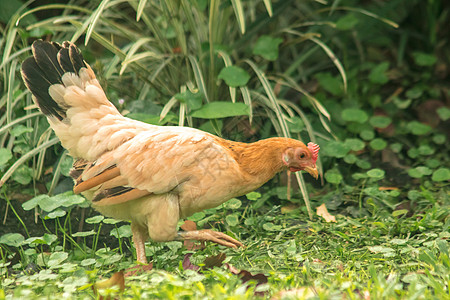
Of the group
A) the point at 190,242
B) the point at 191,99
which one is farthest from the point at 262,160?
the point at 191,99

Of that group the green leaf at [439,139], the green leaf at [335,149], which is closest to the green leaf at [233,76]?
the green leaf at [335,149]

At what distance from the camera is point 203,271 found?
289cm

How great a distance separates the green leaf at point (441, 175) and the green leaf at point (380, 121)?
0.77 m

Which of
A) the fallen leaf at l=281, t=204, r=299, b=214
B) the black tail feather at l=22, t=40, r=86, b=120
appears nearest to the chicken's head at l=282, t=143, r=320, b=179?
the fallen leaf at l=281, t=204, r=299, b=214

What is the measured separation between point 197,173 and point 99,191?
53cm

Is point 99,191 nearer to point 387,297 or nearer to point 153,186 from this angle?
point 153,186

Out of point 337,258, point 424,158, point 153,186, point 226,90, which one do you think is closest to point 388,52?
point 424,158

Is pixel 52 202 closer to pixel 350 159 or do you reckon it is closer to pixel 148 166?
pixel 148 166

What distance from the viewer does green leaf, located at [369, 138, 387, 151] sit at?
15.5 ft

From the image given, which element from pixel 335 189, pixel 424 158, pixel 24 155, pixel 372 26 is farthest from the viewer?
pixel 372 26

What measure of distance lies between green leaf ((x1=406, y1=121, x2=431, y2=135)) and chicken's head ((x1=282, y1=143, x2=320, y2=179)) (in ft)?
6.71

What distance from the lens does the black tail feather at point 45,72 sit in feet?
10.7

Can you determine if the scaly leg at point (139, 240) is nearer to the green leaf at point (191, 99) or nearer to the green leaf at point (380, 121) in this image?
the green leaf at point (191, 99)

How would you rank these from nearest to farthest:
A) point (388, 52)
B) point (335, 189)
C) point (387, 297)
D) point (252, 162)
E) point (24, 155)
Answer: point (387, 297) < point (252, 162) < point (24, 155) < point (335, 189) < point (388, 52)
